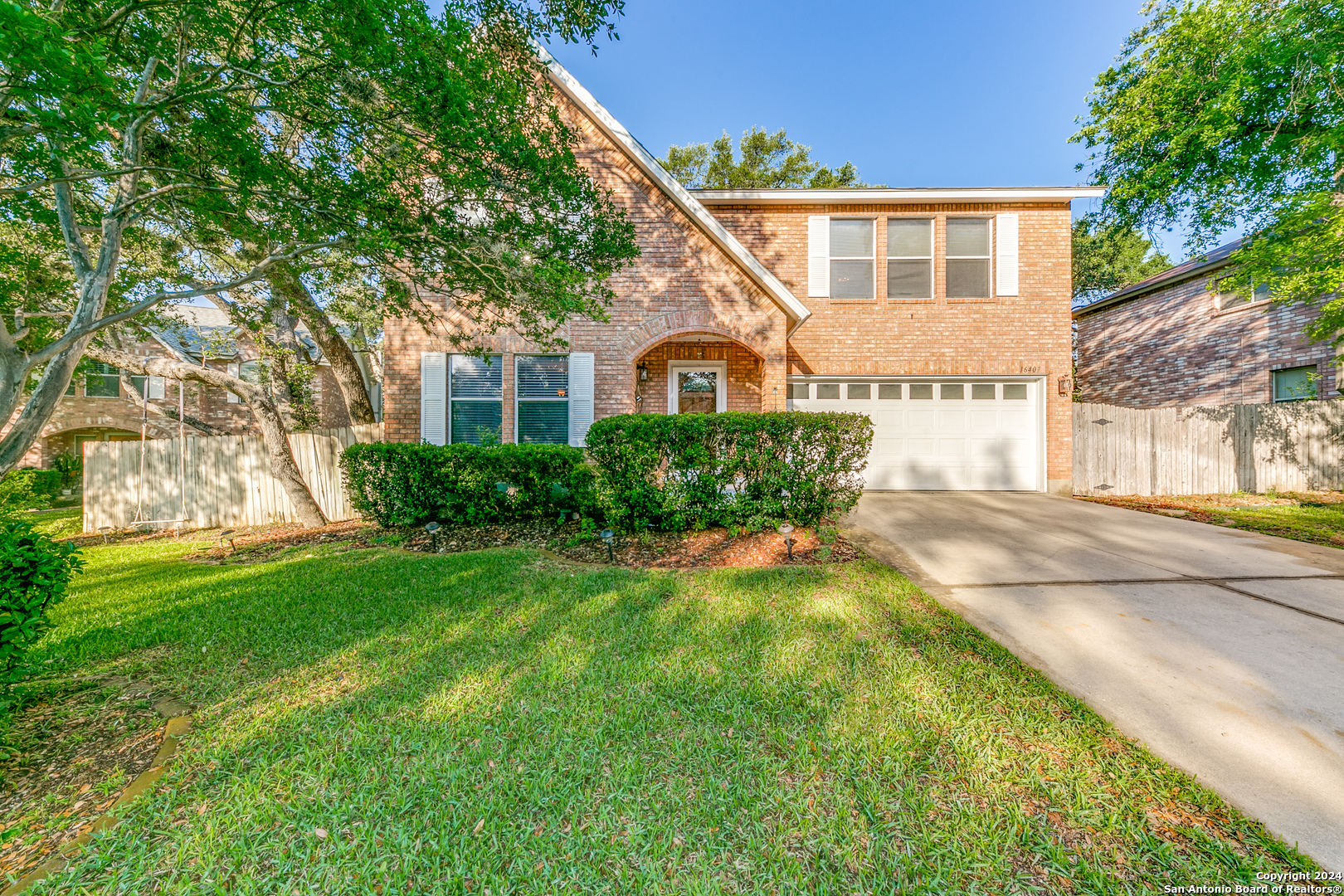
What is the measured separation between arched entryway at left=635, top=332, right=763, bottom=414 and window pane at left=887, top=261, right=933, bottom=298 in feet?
10.5

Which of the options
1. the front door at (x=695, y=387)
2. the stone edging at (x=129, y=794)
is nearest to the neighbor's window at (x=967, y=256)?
the front door at (x=695, y=387)

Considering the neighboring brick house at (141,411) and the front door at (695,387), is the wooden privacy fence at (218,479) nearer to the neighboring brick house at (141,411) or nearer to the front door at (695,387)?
the front door at (695,387)

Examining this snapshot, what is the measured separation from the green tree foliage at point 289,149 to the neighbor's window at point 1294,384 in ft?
49.9

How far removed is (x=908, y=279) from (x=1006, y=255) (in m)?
1.94

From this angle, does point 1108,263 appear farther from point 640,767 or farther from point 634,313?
point 640,767

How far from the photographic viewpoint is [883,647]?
302cm

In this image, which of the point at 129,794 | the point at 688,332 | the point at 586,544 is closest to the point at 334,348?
the point at 688,332

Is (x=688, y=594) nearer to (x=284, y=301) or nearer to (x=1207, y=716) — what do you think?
(x=1207, y=716)

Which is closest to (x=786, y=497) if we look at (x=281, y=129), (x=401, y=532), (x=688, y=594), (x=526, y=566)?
(x=688, y=594)

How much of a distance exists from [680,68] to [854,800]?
1470 centimetres

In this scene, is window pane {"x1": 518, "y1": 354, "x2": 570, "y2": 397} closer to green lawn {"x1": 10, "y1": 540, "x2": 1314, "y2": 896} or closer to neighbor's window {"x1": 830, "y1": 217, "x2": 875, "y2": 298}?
green lawn {"x1": 10, "y1": 540, "x2": 1314, "y2": 896}

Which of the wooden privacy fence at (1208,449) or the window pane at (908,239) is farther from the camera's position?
the window pane at (908,239)

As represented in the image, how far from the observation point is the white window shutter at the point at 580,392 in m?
8.17

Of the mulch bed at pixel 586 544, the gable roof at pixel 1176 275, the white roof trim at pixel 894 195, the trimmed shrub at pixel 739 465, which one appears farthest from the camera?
the gable roof at pixel 1176 275
